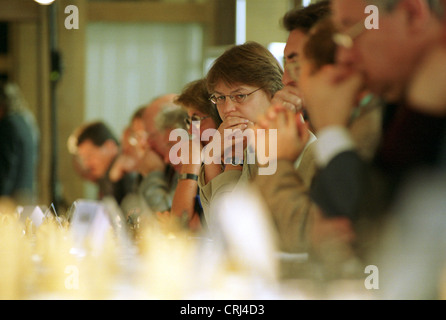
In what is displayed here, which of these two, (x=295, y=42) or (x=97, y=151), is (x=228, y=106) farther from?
(x=97, y=151)

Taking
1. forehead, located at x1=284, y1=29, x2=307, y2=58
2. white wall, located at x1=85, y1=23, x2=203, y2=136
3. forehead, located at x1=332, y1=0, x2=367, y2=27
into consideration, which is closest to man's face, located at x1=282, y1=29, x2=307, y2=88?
forehead, located at x1=284, y1=29, x2=307, y2=58

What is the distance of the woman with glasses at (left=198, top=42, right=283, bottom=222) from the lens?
1.38 m

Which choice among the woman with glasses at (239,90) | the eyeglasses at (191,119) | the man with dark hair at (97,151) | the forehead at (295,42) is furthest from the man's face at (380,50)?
the man with dark hair at (97,151)

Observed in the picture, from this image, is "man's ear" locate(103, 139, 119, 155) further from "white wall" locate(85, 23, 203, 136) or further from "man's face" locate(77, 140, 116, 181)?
"white wall" locate(85, 23, 203, 136)

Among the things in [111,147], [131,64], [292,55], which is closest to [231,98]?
[292,55]

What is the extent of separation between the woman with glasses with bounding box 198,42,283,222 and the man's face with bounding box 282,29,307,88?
0.42 ft

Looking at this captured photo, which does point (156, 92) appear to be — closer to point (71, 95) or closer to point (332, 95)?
point (71, 95)

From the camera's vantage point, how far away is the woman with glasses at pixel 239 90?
1.38 m

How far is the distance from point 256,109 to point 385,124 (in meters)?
0.43

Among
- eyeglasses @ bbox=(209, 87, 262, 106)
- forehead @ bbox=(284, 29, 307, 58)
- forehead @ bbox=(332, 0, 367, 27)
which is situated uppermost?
forehead @ bbox=(332, 0, 367, 27)

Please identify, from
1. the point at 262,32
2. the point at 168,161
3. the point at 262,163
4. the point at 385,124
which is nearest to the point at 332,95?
the point at 385,124

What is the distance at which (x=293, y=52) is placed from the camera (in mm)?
1195

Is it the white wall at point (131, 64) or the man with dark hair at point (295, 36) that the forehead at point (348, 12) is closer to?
the man with dark hair at point (295, 36)

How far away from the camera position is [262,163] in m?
1.15
